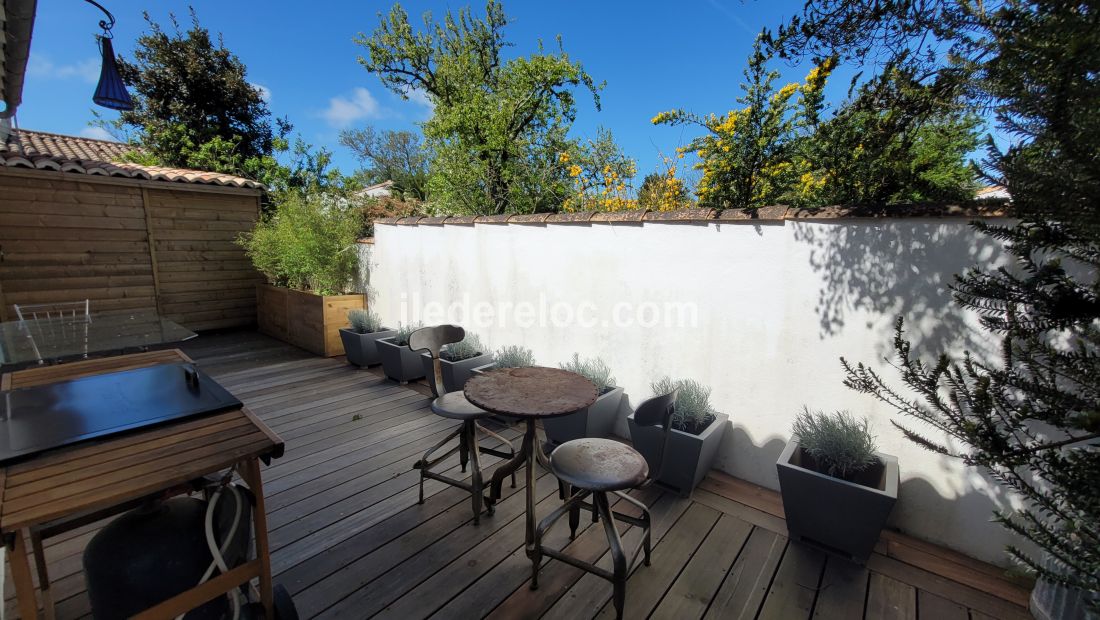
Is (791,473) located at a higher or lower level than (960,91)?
lower

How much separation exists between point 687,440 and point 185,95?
42.1 ft

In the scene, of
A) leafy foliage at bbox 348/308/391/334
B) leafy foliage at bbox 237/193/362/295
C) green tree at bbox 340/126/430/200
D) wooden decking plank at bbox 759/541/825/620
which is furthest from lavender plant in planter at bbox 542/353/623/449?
green tree at bbox 340/126/430/200

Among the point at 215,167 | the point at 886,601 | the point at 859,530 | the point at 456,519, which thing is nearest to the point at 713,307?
the point at 859,530

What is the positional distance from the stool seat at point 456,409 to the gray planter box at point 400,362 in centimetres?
181

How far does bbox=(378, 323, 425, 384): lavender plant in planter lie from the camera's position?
405 cm

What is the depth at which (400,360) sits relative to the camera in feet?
13.3

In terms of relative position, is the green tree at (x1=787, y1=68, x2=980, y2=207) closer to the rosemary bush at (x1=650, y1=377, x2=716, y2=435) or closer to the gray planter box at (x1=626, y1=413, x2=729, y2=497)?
the rosemary bush at (x1=650, y1=377, x2=716, y2=435)

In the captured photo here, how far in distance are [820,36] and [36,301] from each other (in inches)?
315

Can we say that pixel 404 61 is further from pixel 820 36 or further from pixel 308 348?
pixel 820 36

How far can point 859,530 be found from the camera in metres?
1.84

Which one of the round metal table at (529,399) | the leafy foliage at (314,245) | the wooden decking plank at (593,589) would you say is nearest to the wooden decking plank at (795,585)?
the wooden decking plank at (593,589)

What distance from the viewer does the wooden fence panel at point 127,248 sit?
16.1ft

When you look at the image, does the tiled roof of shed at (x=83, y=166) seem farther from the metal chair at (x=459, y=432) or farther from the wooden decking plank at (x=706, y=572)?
the wooden decking plank at (x=706, y=572)

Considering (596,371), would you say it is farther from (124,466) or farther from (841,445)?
(124,466)
